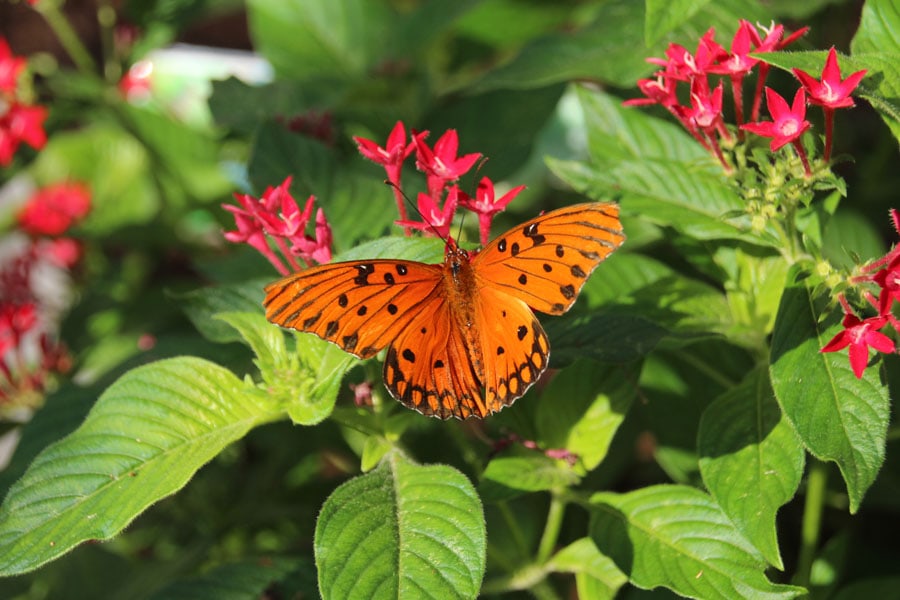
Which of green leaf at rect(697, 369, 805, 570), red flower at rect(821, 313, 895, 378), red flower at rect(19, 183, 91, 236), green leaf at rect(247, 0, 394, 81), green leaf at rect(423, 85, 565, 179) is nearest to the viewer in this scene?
red flower at rect(821, 313, 895, 378)

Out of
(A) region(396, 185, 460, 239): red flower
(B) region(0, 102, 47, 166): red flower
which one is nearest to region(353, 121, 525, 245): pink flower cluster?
(A) region(396, 185, 460, 239): red flower

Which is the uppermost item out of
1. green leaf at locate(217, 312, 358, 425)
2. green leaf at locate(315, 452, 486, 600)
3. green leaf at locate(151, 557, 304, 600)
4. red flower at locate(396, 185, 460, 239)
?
red flower at locate(396, 185, 460, 239)

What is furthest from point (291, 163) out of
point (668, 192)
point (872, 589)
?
point (872, 589)

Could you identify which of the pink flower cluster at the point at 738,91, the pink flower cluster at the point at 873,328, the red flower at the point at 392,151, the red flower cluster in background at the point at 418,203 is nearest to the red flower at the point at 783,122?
the pink flower cluster at the point at 738,91

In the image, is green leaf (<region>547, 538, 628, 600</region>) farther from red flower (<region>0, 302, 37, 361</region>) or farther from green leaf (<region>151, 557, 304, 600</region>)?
red flower (<region>0, 302, 37, 361</region>)

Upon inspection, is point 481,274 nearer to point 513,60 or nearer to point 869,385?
point 869,385

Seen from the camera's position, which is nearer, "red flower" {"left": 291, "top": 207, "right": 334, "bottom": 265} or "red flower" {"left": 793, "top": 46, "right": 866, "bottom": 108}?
"red flower" {"left": 793, "top": 46, "right": 866, "bottom": 108}

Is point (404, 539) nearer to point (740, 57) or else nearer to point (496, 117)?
point (740, 57)

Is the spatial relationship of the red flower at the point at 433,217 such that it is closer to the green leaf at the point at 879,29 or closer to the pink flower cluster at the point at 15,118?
the green leaf at the point at 879,29
